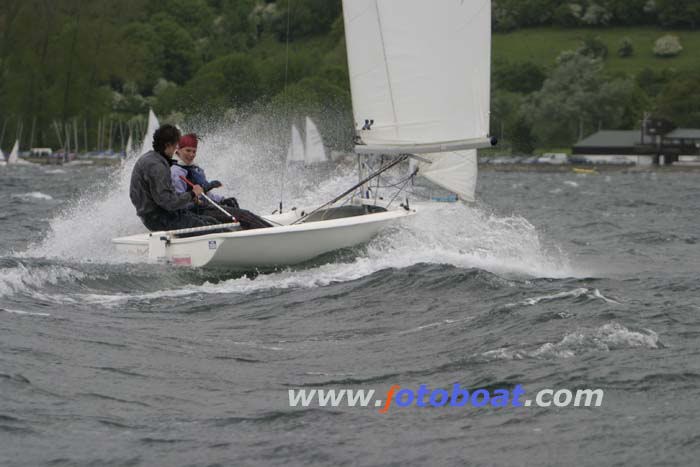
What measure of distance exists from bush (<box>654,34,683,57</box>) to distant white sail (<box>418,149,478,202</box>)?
14770 centimetres

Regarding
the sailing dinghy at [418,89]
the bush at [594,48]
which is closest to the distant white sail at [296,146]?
the sailing dinghy at [418,89]

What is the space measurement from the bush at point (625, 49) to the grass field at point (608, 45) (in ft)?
1.73

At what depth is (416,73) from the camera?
1905 cm

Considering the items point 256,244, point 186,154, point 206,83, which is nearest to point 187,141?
point 186,154

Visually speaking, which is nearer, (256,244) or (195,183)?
(256,244)

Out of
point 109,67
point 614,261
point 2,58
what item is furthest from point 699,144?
point 614,261

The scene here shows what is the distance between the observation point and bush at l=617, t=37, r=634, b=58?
164750 mm

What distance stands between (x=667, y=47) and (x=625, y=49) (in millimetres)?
5775

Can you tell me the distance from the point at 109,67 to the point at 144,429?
119 metres

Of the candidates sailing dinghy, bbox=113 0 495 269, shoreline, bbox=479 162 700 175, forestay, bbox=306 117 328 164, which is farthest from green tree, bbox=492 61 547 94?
sailing dinghy, bbox=113 0 495 269

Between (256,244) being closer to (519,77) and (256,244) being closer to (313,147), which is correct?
(313,147)

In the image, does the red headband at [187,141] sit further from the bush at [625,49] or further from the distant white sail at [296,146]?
the bush at [625,49]

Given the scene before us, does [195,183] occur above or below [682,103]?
below

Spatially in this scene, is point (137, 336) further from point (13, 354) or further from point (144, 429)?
point (144, 429)
